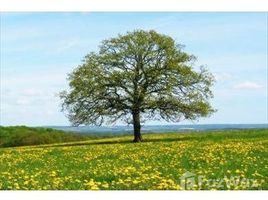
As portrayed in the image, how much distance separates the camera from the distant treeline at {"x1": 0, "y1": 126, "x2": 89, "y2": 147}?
50812 mm

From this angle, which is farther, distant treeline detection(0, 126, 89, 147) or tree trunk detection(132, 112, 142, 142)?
distant treeline detection(0, 126, 89, 147)

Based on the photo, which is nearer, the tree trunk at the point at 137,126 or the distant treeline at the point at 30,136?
the tree trunk at the point at 137,126

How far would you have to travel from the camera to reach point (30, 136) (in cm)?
5144

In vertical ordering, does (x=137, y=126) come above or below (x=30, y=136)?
above

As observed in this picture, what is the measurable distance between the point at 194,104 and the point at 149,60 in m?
4.77

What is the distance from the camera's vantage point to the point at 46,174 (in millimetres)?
14719

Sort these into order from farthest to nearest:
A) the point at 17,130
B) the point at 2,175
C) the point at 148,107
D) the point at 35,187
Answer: the point at 17,130
the point at 148,107
the point at 2,175
the point at 35,187

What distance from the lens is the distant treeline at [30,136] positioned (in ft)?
167

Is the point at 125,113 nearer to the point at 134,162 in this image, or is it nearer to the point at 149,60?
the point at 149,60

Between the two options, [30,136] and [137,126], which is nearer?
[137,126]
